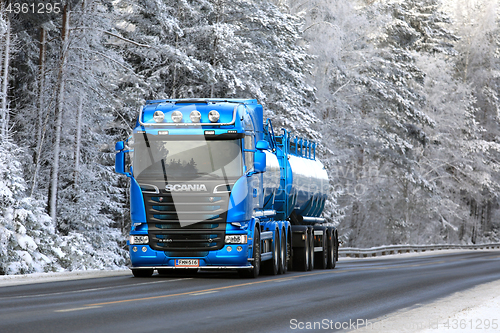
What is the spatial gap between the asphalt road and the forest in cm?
593

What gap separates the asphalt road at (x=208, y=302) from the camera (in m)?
9.71

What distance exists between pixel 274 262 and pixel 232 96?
15.2 meters

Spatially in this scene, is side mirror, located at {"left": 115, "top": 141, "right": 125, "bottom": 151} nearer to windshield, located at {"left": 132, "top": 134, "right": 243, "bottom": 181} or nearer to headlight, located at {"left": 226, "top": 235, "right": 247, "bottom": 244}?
windshield, located at {"left": 132, "top": 134, "right": 243, "bottom": 181}

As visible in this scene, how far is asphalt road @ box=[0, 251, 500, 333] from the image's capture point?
31.9 ft

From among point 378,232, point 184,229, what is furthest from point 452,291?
point 378,232

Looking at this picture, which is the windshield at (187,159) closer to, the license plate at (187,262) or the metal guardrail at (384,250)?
the license plate at (187,262)

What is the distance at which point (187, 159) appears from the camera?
16703 millimetres

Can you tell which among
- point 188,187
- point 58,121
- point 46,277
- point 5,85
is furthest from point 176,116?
point 58,121

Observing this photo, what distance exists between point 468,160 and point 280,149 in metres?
41.8

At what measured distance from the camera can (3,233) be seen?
19.6 m

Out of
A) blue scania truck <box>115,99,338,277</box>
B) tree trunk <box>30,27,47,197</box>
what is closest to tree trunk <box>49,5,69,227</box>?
tree trunk <box>30,27,47,197</box>

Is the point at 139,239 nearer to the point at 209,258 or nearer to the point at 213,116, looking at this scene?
the point at 209,258

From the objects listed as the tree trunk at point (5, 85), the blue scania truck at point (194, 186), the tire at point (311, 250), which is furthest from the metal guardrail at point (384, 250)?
the blue scania truck at point (194, 186)

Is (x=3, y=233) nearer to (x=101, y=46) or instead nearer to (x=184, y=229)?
(x=184, y=229)
